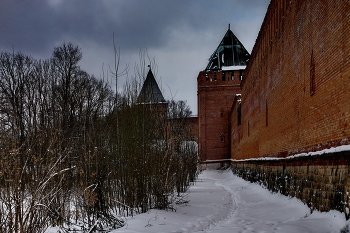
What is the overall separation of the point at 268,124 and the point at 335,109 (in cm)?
614

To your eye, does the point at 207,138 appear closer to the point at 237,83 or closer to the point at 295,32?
the point at 237,83

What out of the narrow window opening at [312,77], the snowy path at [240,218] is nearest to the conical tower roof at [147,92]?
the snowy path at [240,218]

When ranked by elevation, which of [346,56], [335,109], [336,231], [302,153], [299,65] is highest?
A: [299,65]

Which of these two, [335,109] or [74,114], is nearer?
[335,109]

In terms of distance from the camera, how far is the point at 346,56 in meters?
5.09

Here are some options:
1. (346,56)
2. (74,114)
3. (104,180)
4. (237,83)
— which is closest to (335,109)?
(346,56)

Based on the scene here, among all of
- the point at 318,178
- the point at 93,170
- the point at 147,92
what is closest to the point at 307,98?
the point at 318,178

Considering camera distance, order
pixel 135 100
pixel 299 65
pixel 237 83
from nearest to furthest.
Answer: pixel 135 100
pixel 299 65
pixel 237 83

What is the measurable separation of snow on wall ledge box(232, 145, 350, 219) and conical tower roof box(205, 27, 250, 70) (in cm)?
2227

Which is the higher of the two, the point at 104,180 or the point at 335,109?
the point at 335,109

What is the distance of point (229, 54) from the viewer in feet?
103

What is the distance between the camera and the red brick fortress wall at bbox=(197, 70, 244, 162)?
30.0 m

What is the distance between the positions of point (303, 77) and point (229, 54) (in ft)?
80.5

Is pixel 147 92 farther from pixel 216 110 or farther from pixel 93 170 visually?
pixel 216 110
